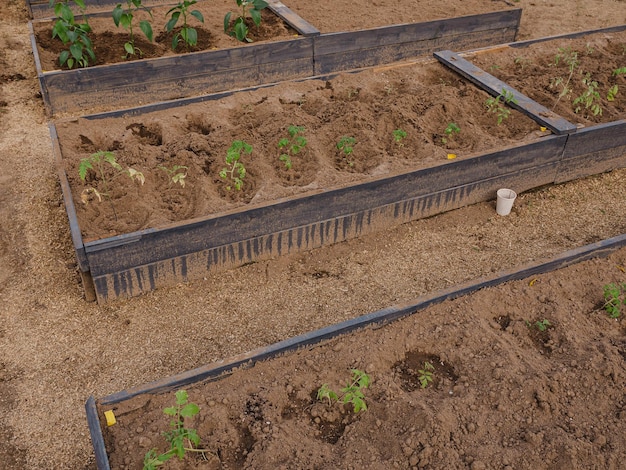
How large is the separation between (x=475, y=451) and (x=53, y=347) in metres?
2.72

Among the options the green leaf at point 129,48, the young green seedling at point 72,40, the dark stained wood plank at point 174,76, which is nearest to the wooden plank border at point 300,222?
the dark stained wood plank at point 174,76

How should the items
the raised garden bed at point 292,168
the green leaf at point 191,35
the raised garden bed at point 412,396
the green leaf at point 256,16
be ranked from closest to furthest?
the raised garden bed at point 412,396
the raised garden bed at point 292,168
the green leaf at point 191,35
the green leaf at point 256,16

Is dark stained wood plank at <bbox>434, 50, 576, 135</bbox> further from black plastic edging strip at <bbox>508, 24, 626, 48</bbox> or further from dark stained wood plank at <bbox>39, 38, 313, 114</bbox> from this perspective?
dark stained wood plank at <bbox>39, 38, 313, 114</bbox>

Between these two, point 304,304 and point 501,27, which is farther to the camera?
point 501,27

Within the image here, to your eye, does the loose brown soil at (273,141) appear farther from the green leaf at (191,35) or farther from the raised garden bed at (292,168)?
the green leaf at (191,35)

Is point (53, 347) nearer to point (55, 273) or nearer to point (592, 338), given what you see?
point (55, 273)

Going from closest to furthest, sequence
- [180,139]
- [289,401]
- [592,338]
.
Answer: [289,401]
[592,338]
[180,139]

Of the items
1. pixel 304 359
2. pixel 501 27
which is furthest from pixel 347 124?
pixel 501 27

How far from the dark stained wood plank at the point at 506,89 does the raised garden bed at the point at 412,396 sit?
6.78 feet

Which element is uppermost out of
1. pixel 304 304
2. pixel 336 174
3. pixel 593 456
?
pixel 336 174

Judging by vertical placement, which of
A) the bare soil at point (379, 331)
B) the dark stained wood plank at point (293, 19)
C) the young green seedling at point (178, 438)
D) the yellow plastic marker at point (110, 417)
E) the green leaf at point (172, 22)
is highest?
the green leaf at point (172, 22)

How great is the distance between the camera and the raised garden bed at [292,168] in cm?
416

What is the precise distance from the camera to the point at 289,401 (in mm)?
3207

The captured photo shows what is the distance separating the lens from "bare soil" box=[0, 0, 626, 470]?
3090 millimetres
